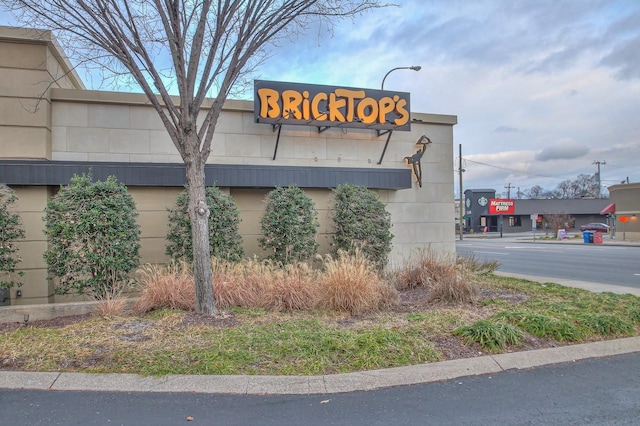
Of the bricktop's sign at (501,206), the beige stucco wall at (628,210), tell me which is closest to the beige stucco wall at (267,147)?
the beige stucco wall at (628,210)

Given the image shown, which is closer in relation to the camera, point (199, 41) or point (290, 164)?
point (199, 41)

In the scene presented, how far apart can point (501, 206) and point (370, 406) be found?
62.8 m

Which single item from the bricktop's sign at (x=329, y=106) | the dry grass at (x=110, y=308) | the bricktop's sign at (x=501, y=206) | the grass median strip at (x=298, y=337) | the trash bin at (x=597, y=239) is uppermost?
the bricktop's sign at (x=329, y=106)

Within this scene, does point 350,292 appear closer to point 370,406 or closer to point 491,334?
point 491,334

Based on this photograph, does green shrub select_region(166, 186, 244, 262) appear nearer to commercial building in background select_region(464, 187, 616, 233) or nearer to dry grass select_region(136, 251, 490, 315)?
dry grass select_region(136, 251, 490, 315)

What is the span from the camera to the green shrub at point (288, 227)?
9492 millimetres

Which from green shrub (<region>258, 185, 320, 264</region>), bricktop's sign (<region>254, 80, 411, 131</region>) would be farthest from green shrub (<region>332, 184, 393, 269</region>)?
bricktop's sign (<region>254, 80, 411, 131</region>)

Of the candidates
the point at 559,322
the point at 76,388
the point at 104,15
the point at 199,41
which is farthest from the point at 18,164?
the point at 559,322

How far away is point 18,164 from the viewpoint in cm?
870

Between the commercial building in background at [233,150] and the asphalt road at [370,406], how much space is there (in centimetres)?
563

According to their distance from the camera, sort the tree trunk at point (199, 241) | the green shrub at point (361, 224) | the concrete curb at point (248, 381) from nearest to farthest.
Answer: the concrete curb at point (248, 381) < the tree trunk at point (199, 241) < the green shrub at point (361, 224)

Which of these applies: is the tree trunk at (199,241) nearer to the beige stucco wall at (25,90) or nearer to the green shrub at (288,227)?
the green shrub at (288,227)

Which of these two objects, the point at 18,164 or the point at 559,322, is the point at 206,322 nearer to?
the point at 559,322

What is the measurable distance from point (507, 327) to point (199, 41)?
19.1ft
